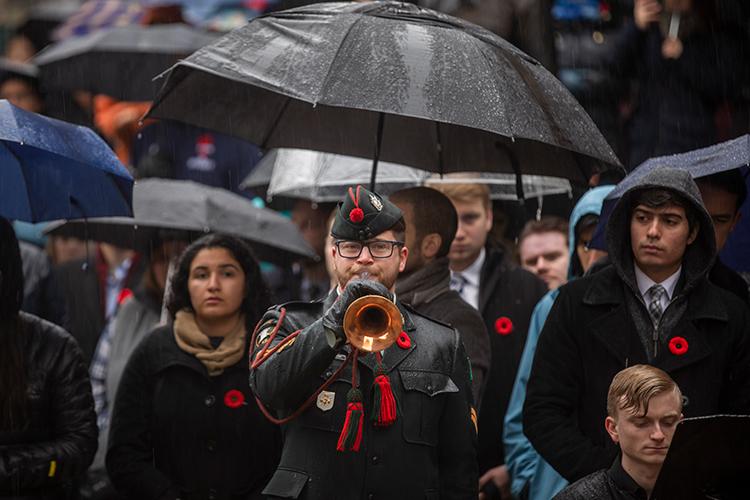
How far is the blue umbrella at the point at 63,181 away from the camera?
6809mm

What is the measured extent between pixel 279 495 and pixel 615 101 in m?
5.80

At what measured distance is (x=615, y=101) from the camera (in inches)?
416

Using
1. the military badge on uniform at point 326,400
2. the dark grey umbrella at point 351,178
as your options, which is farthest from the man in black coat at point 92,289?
the military badge on uniform at point 326,400

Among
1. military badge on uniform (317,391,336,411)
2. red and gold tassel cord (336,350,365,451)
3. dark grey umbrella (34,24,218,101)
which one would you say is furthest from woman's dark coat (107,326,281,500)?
dark grey umbrella (34,24,218,101)

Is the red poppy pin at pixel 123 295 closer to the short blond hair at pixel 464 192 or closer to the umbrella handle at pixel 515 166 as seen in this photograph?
the short blond hair at pixel 464 192

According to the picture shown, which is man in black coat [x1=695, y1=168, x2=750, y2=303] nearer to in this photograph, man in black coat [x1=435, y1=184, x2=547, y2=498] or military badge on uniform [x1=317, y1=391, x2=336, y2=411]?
man in black coat [x1=435, y1=184, x2=547, y2=498]

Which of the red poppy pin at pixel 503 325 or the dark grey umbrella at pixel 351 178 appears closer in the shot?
the red poppy pin at pixel 503 325

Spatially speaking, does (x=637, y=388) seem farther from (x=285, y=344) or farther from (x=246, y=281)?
(x=246, y=281)

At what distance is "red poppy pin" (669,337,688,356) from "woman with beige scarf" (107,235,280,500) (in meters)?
2.08

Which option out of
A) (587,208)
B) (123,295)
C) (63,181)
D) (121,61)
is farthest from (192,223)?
(121,61)

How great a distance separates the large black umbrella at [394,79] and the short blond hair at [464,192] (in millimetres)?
749

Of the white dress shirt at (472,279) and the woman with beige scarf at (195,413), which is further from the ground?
the white dress shirt at (472,279)

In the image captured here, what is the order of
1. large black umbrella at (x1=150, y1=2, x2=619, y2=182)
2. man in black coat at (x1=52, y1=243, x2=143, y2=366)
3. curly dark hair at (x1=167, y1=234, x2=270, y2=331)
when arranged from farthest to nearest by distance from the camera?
→ man in black coat at (x1=52, y1=243, x2=143, y2=366), curly dark hair at (x1=167, y1=234, x2=270, y2=331), large black umbrella at (x1=150, y1=2, x2=619, y2=182)

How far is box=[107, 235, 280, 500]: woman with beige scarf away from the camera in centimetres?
705
